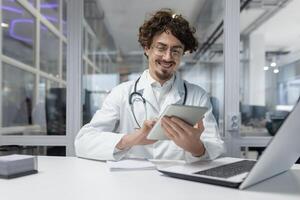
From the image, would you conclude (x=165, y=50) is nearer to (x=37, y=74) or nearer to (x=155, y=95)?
(x=155, y=95)

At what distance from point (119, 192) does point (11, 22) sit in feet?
7.06

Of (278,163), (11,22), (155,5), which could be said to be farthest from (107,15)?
(278,163)

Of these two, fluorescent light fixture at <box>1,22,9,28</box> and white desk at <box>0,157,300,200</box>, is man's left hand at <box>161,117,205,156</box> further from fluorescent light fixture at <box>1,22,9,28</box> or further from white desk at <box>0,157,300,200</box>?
fluorescent light fixture at <box>1,22,9,28</box>

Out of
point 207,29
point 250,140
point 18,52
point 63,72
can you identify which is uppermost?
point 207,29

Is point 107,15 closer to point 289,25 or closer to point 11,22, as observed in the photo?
point 11,22

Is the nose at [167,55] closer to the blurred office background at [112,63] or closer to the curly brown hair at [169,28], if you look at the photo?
the curly brown hair at [169,28]

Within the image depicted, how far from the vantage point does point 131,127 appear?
1688 millimetres

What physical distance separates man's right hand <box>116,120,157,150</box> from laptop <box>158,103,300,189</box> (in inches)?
9.4

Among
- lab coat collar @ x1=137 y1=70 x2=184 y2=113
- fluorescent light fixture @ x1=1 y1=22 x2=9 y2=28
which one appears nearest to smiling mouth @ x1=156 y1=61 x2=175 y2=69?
lab coat collar @ x1=137 y1=70 x2=184 y2=113

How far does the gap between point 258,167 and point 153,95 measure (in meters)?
0.95

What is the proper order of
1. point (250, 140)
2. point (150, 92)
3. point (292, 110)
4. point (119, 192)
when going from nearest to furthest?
point (292, 110), point (119, 192), point (150, 92), point (250, 140)

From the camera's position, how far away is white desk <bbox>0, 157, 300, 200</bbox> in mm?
758

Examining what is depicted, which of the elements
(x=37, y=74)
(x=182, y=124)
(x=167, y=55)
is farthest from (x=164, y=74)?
(x=37, y=74)

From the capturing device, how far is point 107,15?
2.52 meters
